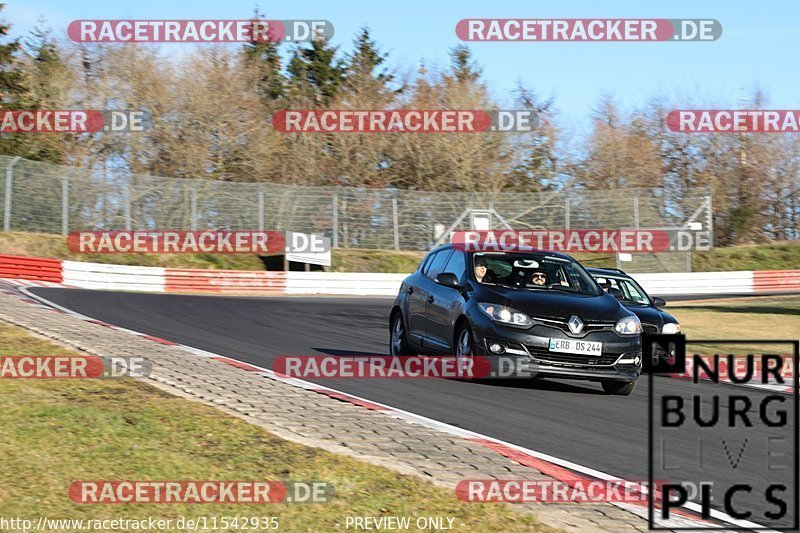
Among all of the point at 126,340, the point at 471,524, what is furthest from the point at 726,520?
the point at 126,340

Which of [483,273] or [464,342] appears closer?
[464,342]

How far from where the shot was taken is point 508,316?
11.1 metres

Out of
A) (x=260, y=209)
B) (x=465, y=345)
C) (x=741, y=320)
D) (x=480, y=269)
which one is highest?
(x=260, y=209)

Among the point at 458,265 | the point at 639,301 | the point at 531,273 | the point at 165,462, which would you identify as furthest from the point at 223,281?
the point at 165,462

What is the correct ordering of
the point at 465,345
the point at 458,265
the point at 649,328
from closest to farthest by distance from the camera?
the point at 465,345 → the point at 458,265 → the point at 649,328

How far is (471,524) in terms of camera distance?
5430 mm

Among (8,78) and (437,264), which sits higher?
(8,78)

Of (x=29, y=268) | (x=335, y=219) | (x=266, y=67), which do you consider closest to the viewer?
(x=29, y=268)

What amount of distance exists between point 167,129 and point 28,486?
45.0 m

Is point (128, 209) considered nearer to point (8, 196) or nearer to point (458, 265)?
point (8, 196)

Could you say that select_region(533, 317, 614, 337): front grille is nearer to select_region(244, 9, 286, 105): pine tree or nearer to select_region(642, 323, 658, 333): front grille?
select_region(642, 323, 658, 333): front grille

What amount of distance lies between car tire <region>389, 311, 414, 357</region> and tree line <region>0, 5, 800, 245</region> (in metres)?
35.4

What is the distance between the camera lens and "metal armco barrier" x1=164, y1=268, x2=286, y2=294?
31.5m

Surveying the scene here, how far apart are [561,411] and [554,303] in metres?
1.67
